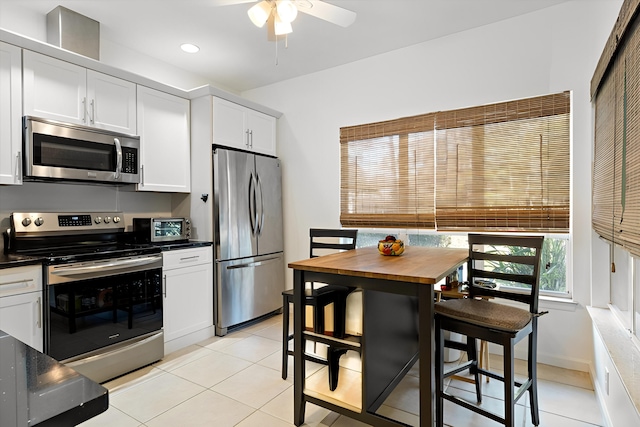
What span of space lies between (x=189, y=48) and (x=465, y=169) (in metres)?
2.96

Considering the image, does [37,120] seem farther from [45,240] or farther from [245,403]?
[245,403]

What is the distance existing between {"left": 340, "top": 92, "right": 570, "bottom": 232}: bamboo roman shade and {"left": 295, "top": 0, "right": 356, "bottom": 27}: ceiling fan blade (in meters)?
1.50

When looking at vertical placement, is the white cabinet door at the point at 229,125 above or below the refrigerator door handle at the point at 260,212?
above

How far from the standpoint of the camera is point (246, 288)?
3764 mm

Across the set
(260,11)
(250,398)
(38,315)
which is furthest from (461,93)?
(38,315)

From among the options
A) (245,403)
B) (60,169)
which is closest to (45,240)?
(60,169)

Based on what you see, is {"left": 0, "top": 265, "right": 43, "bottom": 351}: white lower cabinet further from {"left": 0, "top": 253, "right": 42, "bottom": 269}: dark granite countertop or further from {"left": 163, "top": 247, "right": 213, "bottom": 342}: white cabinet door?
{"left": 163, "top": 247, "right": 213, "bottom": 342}: white cabinet door

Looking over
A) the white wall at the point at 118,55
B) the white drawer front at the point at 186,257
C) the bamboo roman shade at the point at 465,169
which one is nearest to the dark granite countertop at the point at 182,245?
the white drawer front at the point at 186,257

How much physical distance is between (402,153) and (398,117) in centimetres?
39

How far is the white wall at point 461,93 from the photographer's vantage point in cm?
272

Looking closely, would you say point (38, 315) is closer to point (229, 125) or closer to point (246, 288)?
point (246, 288)

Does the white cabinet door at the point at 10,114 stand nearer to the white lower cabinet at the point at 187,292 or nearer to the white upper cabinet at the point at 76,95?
the white upper cabinet at the point at 76,95

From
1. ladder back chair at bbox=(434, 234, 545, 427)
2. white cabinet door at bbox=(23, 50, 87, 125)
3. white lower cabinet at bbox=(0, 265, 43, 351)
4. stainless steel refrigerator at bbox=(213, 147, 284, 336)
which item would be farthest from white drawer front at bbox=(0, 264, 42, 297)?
ladder back chair at bbox=(434, 234, 545, 427)

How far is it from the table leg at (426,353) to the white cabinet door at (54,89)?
2.98 metres
